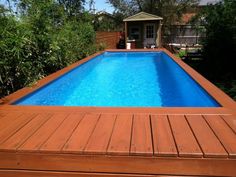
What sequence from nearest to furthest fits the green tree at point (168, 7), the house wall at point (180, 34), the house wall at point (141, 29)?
the house wall at point (141, 29)
the house wall at point (180, 34)
the green tree at point (168, 7)

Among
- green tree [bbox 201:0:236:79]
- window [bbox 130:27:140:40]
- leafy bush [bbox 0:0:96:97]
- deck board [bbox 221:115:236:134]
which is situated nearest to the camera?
deck board [bbox 221:115:236:134]

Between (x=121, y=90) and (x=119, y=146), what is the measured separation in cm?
436

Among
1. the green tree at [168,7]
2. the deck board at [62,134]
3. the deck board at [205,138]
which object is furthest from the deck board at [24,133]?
the green tree at [168,7]

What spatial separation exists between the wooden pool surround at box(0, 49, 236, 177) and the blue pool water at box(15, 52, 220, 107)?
110 centimetres

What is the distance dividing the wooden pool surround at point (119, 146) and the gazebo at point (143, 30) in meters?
14.5

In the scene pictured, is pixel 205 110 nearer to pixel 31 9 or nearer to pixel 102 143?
pixel 102 143

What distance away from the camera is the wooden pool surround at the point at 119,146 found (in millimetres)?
2121

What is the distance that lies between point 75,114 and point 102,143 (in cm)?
84

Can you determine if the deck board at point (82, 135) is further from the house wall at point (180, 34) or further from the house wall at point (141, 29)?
the house wall at point (180, 34)

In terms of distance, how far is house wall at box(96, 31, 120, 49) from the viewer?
1407 cm

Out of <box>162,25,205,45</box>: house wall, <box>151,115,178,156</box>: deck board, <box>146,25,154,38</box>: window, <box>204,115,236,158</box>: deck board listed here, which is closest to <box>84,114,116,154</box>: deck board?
<box>151,115,178,156</box>: deck board

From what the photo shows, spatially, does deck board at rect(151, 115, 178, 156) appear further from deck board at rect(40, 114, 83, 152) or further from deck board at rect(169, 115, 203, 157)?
deck board at rect(40, 114, 83, 152)

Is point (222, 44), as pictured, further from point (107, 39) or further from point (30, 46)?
point (107, 39)

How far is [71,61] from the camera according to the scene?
28.5 feet
